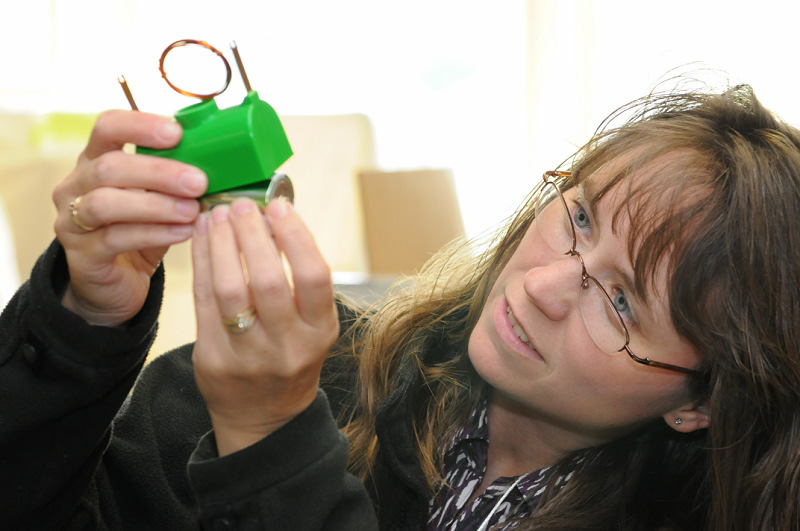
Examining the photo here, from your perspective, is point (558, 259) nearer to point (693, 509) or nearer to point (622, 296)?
point (622, 296)

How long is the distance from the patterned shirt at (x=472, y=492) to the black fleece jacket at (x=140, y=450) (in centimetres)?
8

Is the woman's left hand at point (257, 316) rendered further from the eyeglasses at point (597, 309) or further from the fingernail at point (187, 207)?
the eyeglasses at point (597, 309)

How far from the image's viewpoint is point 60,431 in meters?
0.79

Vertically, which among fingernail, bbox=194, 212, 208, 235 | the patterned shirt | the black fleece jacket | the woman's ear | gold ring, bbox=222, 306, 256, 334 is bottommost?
the patterned shirt

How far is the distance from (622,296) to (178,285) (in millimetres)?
2102

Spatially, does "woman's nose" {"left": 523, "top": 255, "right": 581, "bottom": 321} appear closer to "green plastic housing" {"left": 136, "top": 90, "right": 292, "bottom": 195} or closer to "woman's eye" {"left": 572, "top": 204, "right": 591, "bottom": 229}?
"woman's eye" {"left": 572, "top": 204, "right": 591, "bottom": 229}

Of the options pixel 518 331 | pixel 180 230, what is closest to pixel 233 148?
pixel 180 230

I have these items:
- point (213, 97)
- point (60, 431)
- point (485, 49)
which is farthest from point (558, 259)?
point (485, 49)

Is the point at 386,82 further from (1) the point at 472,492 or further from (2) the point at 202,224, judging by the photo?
(2) the point at 202,224

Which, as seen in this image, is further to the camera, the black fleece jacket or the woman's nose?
the woman's nose

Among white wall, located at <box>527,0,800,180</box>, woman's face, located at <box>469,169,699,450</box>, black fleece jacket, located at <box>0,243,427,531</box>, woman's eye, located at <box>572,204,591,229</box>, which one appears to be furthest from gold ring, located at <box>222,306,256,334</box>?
white wall, located at <box>527,0,800,180</box>

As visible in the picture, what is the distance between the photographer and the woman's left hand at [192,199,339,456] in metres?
0.61

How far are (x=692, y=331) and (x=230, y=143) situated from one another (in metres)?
0.59

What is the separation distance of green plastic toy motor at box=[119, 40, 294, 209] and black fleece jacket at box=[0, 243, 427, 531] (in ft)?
0.66
